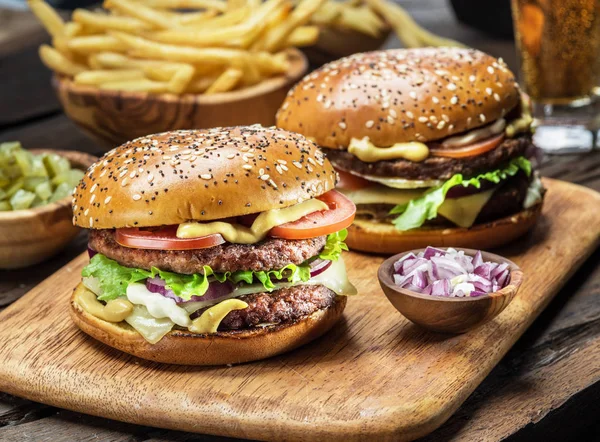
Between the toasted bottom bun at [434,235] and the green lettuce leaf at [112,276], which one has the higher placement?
the green lettuce leaf at [112,276]

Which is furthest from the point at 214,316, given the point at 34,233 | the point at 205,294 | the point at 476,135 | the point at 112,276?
the point at 476,135

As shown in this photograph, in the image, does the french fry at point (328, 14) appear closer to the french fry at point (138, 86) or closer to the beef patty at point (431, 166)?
the french fry at point (138, 86)

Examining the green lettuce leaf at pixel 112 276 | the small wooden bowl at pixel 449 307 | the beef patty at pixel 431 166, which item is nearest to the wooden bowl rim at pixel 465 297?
the small wooden bowl at pixel 449 307

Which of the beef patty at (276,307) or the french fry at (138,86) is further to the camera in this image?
the french fry at (138,86)

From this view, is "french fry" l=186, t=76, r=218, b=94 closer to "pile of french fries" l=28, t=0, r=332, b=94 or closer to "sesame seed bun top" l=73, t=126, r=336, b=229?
"pile of french fries" l=28, t=0, r=332, b=94

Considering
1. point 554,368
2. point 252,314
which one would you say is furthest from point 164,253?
point 554,368

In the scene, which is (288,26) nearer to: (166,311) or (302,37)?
(302,37)

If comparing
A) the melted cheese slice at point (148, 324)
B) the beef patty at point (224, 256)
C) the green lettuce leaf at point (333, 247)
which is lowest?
the melted cheese slice at point (148, 324)

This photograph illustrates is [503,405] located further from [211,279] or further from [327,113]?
[327,113]
